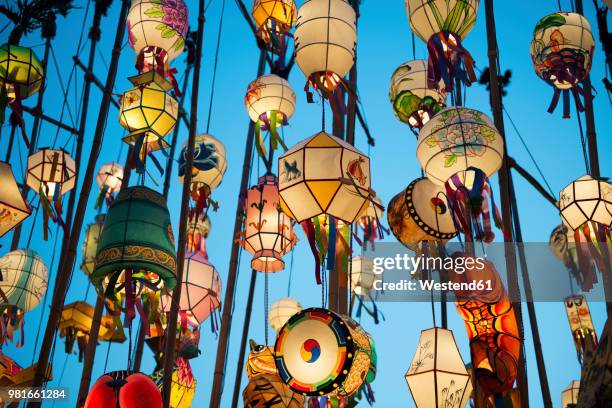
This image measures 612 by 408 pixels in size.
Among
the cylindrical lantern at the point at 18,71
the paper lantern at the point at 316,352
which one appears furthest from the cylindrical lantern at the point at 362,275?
the cylindrical lantern at the point at 18,71

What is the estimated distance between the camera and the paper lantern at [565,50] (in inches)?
149

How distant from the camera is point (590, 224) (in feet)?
11.9

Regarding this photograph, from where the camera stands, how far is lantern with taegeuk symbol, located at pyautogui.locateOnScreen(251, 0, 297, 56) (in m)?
4.18

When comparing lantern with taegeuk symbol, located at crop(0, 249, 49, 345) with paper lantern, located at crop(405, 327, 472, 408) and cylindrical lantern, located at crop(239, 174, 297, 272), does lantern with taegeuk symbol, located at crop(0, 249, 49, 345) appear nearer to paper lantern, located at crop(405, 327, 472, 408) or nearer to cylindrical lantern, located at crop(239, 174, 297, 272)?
cylindrical lantern, located at crop(239, 174, 297, 272)

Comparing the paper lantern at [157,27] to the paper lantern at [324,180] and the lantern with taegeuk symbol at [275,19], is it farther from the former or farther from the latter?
the paper lantern at [324,180]

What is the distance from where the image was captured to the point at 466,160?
9.32ft

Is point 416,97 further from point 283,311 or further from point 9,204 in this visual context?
point 283,311

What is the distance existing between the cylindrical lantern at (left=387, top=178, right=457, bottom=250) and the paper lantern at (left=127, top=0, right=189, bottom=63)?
157cm

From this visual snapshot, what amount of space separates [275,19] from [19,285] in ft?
6.97

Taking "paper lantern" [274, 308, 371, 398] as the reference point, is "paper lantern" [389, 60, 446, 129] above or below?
above

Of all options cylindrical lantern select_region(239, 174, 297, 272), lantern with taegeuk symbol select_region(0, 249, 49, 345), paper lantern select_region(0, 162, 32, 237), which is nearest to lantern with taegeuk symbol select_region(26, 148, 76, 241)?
lantern with taegeuk symbol select_region(0, 249, 49, 345)

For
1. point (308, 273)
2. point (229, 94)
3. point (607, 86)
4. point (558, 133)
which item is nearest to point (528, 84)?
point (558, 133)

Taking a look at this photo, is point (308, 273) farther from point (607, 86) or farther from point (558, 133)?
point (607, 86)

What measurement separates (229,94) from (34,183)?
41.2m
